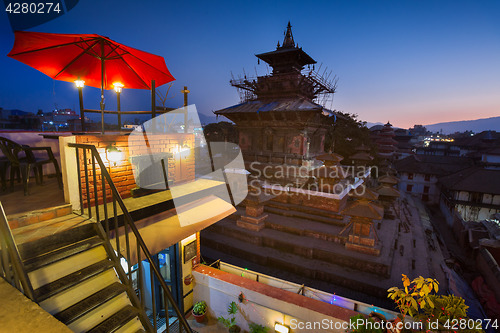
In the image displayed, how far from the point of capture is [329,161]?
14523 millimetres

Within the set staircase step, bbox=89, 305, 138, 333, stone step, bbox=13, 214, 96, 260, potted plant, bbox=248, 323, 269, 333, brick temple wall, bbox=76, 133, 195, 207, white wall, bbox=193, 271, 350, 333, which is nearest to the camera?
staircase step, bbox=89, 305, 138, 333

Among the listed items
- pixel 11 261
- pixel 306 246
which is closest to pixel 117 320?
pixel 11 261

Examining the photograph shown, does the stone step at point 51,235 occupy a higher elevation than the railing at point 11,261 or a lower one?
lower

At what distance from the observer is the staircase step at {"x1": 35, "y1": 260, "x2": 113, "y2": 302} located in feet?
8.42

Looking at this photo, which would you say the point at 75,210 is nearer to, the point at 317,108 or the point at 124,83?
the point at 124,83

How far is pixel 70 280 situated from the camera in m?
2.84

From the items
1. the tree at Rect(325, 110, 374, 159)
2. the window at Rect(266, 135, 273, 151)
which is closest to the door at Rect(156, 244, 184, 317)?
the window at Rect(266, 135, 273, 151)

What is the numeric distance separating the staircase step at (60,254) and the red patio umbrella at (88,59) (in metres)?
3.20

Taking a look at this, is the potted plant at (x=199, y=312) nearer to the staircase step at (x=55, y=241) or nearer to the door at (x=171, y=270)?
the door at (x=171, y=270)

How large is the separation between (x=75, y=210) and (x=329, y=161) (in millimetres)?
13294

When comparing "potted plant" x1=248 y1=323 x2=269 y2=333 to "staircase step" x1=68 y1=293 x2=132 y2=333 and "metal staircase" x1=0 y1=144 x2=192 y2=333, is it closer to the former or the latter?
"metal staircase" x1=0 y1=144 x2=192 y2=333

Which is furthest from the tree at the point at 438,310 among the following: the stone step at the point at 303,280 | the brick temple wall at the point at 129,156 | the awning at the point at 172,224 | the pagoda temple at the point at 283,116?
the pagoda temple at the point at 283,116

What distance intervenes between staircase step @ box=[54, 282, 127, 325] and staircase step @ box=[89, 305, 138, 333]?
0.22m

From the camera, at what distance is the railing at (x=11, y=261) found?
6.97 ft
